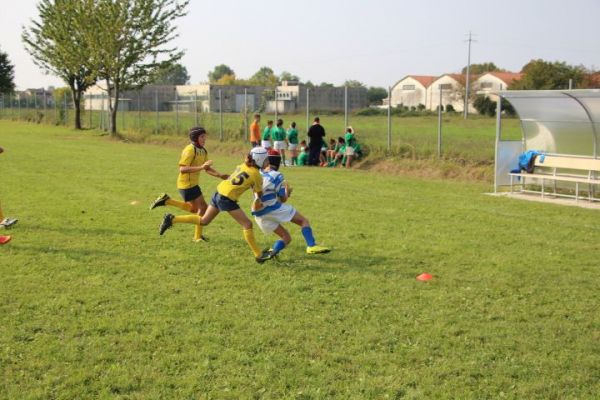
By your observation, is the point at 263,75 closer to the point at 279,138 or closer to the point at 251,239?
the point at 279,138

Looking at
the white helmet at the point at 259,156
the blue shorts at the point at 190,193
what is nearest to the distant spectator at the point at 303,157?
the blue shorts at the point at 190,193

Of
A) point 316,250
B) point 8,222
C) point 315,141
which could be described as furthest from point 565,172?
point 8,222

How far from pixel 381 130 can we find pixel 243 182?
23.7 m

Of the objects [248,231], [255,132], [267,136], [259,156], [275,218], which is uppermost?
[255,132]

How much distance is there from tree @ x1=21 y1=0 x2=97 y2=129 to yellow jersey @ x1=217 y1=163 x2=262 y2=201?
30135mm

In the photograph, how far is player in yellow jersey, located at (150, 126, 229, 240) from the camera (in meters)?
8.88

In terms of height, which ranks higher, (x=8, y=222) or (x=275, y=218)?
(x=275, y=218)

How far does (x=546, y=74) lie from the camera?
52250mm

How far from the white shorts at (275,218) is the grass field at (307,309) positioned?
1.65ft

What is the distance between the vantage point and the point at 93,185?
50.2 ft

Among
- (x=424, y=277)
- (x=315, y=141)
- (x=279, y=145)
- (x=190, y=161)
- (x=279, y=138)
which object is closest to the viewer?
(x=424, y=277)

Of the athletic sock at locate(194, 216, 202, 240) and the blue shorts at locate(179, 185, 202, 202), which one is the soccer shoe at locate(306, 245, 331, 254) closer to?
the athletic sock at locate(194, 216, 202, 240)

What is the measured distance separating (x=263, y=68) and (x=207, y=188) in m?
131

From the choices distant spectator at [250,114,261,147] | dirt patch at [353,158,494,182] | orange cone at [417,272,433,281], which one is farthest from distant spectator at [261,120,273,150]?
orange cone at [417,272,433,281]
